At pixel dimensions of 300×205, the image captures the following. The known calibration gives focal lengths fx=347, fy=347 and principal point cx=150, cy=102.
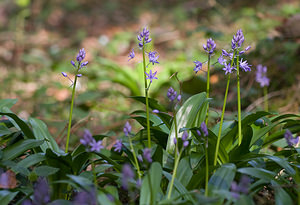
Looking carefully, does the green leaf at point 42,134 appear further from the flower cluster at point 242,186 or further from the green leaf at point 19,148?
the flower cluster at point 242,186

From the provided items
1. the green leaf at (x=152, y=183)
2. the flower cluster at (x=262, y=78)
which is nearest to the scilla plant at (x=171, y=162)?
the green leaf at (x=152, y=183)

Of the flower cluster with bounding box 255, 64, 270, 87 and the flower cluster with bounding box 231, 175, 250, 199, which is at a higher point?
the flower cluster with bounding box 255, 64, 270, 87

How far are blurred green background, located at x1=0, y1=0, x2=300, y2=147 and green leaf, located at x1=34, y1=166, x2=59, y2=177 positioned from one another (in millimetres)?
924

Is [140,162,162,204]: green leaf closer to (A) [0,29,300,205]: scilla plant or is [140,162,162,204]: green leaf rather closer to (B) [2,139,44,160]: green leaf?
(A) [0,29,300,205]: scilla plant

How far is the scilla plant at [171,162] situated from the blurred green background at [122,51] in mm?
665

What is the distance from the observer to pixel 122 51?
8.81 m

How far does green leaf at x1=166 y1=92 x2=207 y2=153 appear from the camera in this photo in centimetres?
215

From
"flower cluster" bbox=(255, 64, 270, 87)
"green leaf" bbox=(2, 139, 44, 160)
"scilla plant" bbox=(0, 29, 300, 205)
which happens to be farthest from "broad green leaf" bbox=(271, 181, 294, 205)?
"green leaf" bbox=(2, 139, 44, 160)

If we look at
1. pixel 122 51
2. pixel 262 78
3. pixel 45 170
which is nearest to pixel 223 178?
pixel 262 78

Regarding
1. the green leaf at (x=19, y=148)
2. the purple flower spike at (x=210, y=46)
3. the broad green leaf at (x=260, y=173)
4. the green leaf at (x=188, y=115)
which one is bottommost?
the broad green leaf at (x=260, y=173)

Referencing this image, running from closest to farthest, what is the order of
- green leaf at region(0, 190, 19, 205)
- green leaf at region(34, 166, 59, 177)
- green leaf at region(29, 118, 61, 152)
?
green leaf at region(0, 190, 19, 205)
green leaf at region(34, 166, 59, 177)
green leaf at region(29, 118, 61, 152)

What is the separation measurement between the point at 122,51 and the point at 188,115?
6.81 meters

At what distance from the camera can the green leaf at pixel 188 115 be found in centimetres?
215

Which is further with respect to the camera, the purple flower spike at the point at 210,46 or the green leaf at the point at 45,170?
the green leaf at the point at 45,170
